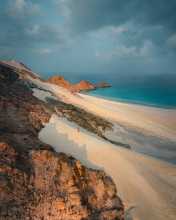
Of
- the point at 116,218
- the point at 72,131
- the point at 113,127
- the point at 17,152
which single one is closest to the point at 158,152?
the point at 113,127

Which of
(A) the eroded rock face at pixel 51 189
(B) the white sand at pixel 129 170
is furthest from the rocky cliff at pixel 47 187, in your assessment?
(B) the white sand at pixel 129 170

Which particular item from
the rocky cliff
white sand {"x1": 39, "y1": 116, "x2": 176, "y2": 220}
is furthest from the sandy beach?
the rocky cliff

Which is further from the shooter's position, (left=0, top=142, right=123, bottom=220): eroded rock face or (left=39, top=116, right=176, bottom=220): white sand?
(left=39, top=116, right=176, bottom=220): white sand

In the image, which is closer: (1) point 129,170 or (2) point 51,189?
(2) point 51,189

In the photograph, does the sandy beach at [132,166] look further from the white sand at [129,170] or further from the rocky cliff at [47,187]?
the rocky cliff at [47,187]

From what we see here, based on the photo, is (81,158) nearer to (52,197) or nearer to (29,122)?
(52,197)

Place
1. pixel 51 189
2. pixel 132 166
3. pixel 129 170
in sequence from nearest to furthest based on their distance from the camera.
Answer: pixel 51 189 → pixel 129 170 → pixel 132 166

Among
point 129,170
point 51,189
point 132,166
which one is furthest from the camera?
point 132,166

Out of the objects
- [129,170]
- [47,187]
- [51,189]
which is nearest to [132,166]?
[129,170]

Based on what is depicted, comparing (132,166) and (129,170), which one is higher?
(132,166)

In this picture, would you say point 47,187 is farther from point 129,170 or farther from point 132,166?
point 132,166

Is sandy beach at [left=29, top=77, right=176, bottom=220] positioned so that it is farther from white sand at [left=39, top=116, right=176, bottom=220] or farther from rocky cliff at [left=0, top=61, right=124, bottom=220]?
rocky cliff at [left=0, top=61, right=124, bottom=220]
